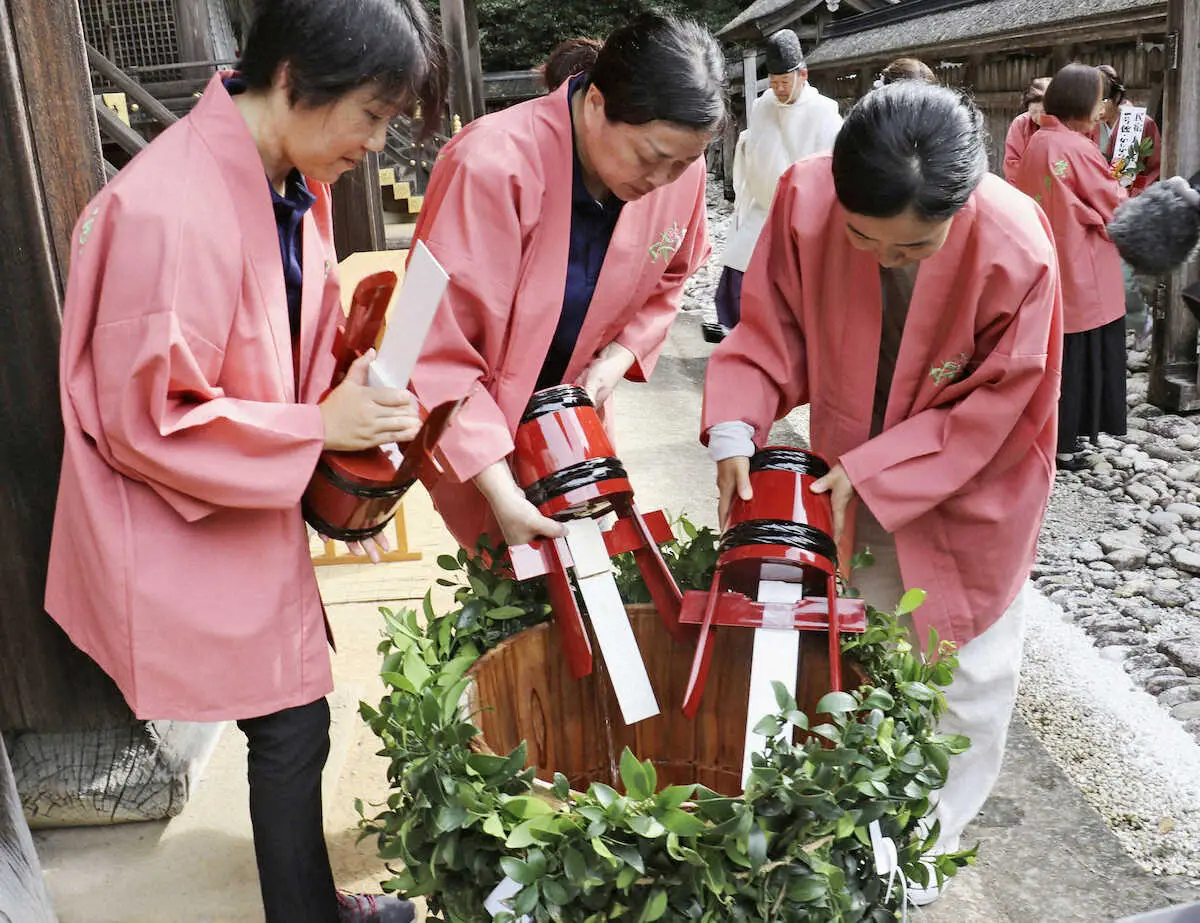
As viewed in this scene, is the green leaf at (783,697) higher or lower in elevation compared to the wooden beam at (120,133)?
lower

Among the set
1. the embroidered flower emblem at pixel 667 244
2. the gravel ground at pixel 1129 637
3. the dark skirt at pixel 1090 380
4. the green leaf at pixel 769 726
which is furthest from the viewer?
the dark skirt at pixel 1090 380

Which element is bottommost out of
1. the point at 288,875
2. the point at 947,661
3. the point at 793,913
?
the point at 288,875

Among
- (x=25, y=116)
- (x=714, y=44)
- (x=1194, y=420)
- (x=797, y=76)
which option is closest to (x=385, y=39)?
(x=714, y=44)

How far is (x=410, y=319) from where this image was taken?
1.47 m

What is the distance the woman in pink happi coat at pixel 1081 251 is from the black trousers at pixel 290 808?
4.62m

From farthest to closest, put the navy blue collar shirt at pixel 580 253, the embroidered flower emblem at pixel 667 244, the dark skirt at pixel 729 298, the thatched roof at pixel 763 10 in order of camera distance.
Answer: the thatched roof at pixel 763 10 < the dark skirt at pixel 729 298 < the embroidered flower emblem at pixel 667 244 < the navy blue collar shirt at pixel 580 253

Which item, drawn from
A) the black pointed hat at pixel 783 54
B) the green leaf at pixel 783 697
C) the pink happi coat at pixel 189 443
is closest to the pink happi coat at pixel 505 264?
the pink happi coat at pixel 189 443

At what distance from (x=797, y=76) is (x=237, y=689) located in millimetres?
5269

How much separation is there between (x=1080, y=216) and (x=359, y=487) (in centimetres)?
494

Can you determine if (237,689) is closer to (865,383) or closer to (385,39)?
(385,39)

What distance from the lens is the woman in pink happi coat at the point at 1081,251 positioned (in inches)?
218

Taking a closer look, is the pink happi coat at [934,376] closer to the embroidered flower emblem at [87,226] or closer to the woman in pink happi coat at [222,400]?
the woman in pink happi coat at [222,400]

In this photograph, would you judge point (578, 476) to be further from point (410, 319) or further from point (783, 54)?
point (783, 54)

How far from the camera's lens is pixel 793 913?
1332 millimetres
